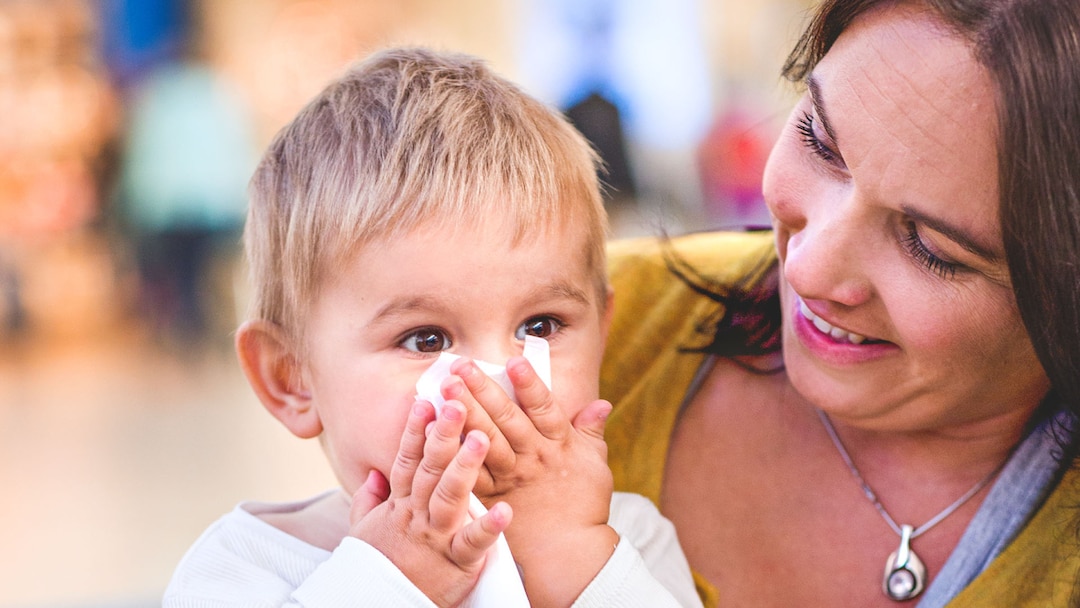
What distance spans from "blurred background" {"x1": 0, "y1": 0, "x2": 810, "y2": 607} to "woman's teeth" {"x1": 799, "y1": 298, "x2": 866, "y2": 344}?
A: 2768mm

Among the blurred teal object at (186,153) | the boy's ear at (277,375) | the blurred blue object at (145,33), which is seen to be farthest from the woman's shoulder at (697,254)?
the blurred blue object at (145,33)

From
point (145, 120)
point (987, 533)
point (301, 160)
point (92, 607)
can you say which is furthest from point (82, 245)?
point (987, 533)

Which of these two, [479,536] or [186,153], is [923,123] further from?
[186,153]

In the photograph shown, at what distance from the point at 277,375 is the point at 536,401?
1.39 ft

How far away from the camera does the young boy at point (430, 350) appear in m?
1.16

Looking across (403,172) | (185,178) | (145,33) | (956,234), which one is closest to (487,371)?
(403,172)

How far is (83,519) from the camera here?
362cm

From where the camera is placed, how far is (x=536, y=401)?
1193mm

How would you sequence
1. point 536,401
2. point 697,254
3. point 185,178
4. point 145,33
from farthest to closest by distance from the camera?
point 145,33
point 185,178
point 697,254
point 536,401

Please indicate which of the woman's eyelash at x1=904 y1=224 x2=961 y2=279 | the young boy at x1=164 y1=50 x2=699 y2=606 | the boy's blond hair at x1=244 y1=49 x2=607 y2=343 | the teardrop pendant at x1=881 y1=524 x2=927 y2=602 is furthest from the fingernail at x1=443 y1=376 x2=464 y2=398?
the teardrop pendant at x1=881 y1=524 x2=927 y2=602

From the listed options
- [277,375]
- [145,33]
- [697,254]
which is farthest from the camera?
[145,33]

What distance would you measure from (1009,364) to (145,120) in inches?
233

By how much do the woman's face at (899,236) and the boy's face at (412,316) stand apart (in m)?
0.32

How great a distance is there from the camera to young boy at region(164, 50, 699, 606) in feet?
3.80
